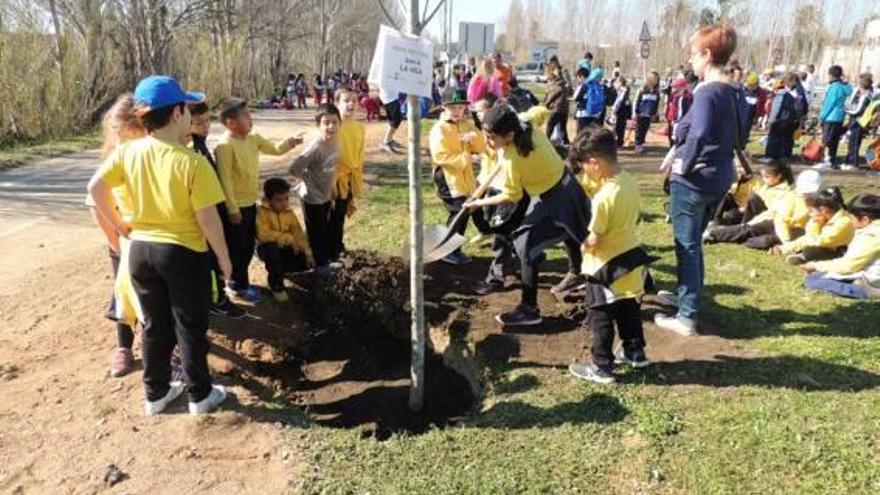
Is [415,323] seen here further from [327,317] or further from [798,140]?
[798,140]

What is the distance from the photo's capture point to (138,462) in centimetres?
324

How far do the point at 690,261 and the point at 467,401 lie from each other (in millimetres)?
1778

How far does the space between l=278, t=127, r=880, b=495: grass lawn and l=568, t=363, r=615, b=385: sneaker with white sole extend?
6 cm

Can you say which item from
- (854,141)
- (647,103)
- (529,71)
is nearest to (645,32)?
(647,103)

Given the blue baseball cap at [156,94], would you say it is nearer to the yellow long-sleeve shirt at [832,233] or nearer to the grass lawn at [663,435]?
the grass lawn at [663,435]

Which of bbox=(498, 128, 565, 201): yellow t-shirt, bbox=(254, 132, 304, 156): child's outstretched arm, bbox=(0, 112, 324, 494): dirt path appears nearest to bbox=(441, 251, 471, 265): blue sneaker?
bbox=(498, 128, 565, 201): yellow t-shirt

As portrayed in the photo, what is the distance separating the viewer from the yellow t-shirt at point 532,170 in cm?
468

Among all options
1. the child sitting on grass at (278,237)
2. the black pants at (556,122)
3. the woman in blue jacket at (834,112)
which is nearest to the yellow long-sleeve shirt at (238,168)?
the child sitting on grass at (278,237)

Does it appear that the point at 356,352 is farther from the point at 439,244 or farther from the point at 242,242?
the point at 242,242

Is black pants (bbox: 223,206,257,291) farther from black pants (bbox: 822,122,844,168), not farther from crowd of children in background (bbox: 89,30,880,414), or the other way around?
black pants (bbox: 822,122,844,168)

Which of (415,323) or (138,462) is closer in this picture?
(138,462)

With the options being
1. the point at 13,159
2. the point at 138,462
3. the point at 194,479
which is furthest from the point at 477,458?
the point at 13,159

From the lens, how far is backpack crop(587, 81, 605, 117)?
1331 centimetres

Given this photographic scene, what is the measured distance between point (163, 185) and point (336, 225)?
2.90 metres
